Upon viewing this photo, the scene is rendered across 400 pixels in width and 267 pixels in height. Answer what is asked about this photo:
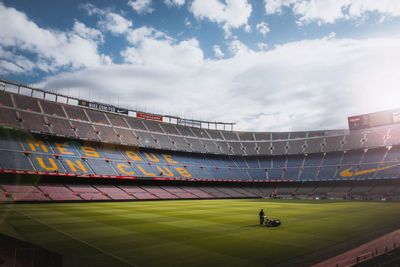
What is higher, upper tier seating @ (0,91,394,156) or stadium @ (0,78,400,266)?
upper tier seating @ (0,91,394,156)

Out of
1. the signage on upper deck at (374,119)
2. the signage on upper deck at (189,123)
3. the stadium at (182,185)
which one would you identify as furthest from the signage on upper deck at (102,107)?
the signage on upper deck at (374,119)

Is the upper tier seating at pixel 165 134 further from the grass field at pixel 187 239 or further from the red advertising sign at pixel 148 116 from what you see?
the grass field at pixel 187 239

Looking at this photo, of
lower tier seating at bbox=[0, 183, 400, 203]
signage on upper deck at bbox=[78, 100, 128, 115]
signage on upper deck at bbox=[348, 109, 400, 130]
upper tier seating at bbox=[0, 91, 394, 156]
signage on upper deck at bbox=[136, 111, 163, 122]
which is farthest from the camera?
signage on upper deck at bbox=[136, 111, 163, 122]

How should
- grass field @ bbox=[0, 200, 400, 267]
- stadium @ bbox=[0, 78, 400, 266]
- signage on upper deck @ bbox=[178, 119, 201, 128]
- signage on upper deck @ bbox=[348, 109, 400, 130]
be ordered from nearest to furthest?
grass field @ bbox=[0, 200, 400, 267]
stadium @ bbox=[0, 78, 400, 266]
signage on upper deck @ bbox=[348, 109, 400, 130]
signage on upper deck @ bbox=[178, 119, 201, 128]

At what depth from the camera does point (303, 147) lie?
87625 millimetres

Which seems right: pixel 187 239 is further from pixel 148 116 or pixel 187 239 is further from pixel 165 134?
pixel 148 116

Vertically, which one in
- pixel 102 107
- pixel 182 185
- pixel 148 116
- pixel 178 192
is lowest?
pixel 178 192

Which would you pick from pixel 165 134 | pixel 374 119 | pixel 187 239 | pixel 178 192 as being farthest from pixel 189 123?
pixel 187 239

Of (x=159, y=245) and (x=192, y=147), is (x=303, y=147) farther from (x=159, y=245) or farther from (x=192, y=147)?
(x=159, y=245)

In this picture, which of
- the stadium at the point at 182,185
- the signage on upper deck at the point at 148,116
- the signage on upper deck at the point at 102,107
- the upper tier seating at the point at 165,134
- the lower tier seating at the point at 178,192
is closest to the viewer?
the stadium at the point at 182,185

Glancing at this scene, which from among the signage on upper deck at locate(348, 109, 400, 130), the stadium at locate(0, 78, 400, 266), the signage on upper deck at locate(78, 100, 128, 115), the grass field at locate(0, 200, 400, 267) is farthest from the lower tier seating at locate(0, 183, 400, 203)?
the signage on upper deck at locate(78, 100, 128, 115)

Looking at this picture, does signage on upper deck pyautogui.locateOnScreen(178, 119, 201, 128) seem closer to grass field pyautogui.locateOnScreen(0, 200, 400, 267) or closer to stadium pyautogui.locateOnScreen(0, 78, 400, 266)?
stadium pyautogui.locateOnScreen(0, 78, 400, 266)

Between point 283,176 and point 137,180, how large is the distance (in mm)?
42845

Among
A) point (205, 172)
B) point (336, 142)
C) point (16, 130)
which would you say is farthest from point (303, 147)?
point (16, 130)
